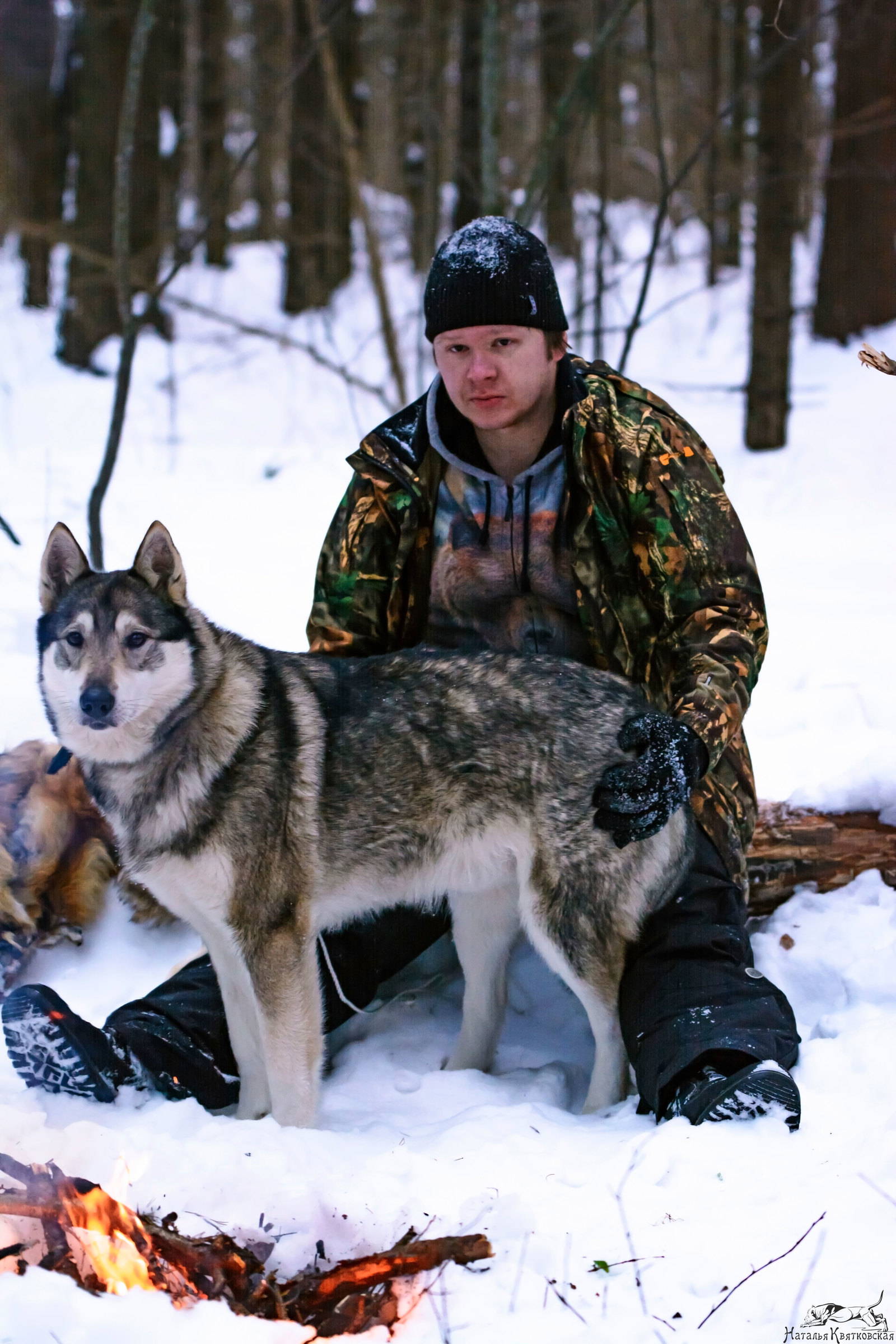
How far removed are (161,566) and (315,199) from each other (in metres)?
12.2

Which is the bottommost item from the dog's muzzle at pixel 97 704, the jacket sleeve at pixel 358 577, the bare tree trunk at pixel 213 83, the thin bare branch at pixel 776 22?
the dog's muzzle at pixel 97 704

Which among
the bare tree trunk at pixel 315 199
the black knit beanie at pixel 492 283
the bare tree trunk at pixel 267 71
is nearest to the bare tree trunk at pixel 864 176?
the bare tree trunk at pixel 315 199

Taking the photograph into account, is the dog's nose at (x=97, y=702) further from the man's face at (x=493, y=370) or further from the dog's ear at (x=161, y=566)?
the man's face at (x=493, y=370)

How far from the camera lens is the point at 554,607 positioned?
11.1ft

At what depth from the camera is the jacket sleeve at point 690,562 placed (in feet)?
9.99

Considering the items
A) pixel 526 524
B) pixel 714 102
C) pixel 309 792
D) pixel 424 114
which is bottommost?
pixel 309 792

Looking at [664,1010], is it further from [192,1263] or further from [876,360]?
[876,360]

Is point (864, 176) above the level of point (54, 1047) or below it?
above

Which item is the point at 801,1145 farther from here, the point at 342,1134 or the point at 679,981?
the point at 342,1134

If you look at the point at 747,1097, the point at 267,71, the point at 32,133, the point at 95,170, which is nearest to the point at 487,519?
the point at 747,1097

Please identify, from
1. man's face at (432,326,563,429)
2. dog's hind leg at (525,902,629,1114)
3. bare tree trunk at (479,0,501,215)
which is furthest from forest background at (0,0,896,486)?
dog's hind leg at (525,902,629,1114)

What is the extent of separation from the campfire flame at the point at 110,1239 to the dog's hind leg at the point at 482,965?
4.49 feet

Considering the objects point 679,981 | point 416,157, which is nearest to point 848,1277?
point 679,981

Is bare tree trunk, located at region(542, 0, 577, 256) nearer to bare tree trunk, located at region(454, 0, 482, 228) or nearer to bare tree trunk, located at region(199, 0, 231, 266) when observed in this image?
bare tree trunk, located at region(454, 0, 482, 228)
